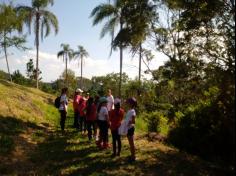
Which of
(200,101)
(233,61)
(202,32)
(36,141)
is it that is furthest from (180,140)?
(233,61)

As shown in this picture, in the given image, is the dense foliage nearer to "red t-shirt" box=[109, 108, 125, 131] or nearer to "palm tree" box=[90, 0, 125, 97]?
"red t-shirt" box=[109, 108, 125, 131]

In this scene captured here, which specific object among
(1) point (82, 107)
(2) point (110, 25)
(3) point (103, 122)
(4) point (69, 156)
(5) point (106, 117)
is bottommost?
→ (4) point (69, 156)

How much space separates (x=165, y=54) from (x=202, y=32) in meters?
6.26

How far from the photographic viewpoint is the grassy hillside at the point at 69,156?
1210cm

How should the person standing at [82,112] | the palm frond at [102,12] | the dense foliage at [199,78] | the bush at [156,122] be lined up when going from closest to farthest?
the dense foliage at [199,78] < the person standing at [82,112] < the bush at [156,122] < the palm frond at [102,12]

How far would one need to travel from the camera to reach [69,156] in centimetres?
1378

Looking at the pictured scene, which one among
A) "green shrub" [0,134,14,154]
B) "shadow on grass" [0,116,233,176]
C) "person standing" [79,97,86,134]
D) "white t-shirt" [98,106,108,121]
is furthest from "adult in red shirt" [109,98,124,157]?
"person standing" [79,97,86,134]

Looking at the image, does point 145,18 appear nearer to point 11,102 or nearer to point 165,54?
point 165,54

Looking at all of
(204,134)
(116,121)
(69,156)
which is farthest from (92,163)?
(204,134)

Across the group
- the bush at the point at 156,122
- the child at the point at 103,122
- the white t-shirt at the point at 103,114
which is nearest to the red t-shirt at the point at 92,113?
the child at the point at 103,122

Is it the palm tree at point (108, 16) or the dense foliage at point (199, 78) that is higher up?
the palm tree at point (108, 16)

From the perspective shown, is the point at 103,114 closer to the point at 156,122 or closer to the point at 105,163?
the point at 105,163

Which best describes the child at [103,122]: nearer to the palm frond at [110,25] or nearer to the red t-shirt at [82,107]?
the red t-shirt at [82,107]

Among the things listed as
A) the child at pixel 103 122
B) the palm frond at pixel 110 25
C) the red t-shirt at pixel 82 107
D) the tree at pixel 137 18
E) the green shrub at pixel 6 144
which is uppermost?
the palm frond at pixel 110 25
